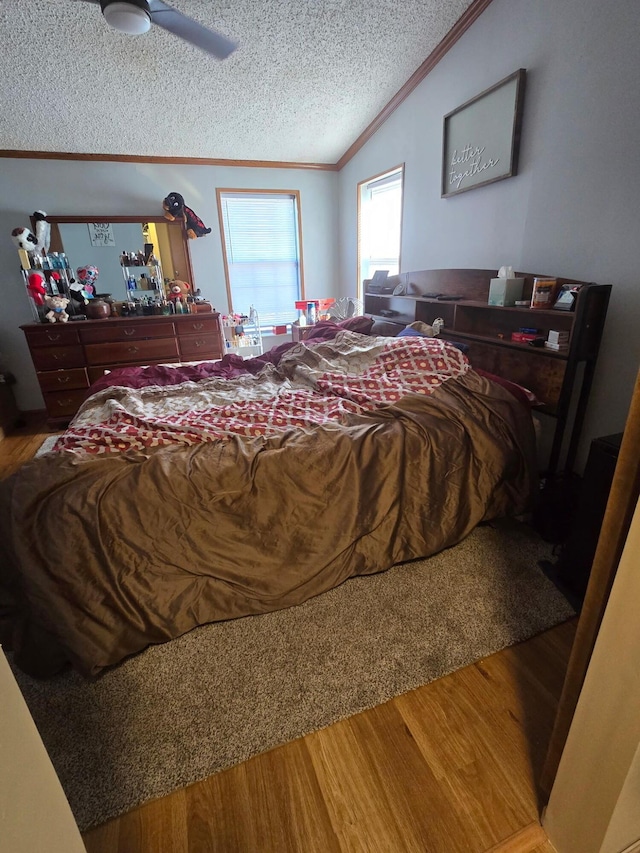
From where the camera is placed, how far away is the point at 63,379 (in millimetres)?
3480

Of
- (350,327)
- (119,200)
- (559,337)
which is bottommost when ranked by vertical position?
(350,327)

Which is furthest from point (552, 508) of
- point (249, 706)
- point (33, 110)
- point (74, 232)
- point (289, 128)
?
point (74, 232)

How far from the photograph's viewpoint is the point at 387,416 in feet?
5.66

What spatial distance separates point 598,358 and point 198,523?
1868mm

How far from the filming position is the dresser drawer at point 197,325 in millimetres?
3730

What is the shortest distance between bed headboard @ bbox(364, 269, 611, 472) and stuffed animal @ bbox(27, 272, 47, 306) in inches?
116

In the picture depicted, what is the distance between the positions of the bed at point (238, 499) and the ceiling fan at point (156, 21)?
1547 millimetres

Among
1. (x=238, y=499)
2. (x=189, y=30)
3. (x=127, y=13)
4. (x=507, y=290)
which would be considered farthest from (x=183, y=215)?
(x=238, y=499)

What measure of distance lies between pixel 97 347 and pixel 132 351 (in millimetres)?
280

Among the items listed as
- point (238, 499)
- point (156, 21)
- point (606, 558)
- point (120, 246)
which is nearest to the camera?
point (606, 558)

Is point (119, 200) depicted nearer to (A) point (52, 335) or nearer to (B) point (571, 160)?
(A) point (52, 335)

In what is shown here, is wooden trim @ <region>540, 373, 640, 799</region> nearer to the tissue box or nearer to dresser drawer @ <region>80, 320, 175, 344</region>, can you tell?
the tissue box

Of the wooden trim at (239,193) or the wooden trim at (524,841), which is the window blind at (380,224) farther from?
the wooden trim at (524,841)

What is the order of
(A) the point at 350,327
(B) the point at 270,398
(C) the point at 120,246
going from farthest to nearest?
(C) the point at 120,246
(A) the point at 350,327
(B) the point at 270,398
